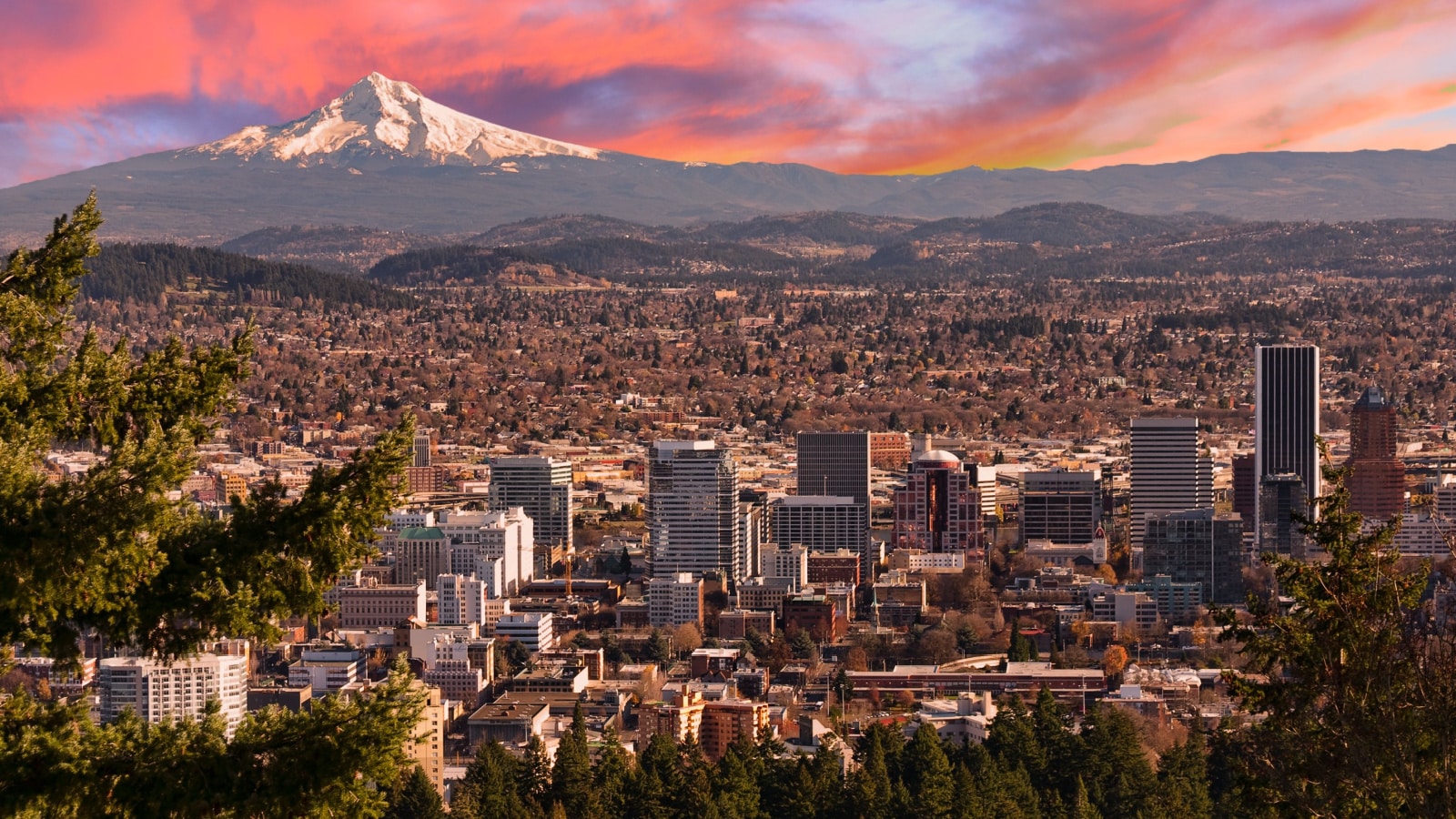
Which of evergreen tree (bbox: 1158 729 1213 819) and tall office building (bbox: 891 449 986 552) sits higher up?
tall office building (bbox: 891 449 986 552)

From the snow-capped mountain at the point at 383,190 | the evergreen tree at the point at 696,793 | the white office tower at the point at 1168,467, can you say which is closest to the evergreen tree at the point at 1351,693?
the evergreen tree at the point at 696,793

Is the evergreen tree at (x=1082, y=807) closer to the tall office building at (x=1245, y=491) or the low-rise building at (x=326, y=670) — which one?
the low-rise building at (x=326, y=670)

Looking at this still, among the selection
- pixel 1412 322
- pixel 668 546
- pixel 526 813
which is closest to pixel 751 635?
pixel 668 546

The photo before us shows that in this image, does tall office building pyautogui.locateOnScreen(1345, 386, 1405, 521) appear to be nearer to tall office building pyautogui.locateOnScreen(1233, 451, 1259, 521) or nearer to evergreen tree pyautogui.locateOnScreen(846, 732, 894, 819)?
tall office building pyautogui.locateOnScreen(1233, 451, 1259, 521)

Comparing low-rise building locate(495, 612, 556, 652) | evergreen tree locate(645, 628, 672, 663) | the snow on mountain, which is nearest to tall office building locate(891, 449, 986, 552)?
evergreen tree locate(645, 628, 672, 663)


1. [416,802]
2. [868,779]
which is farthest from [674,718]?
[416,802]

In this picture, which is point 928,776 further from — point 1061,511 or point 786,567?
point 1061,511
